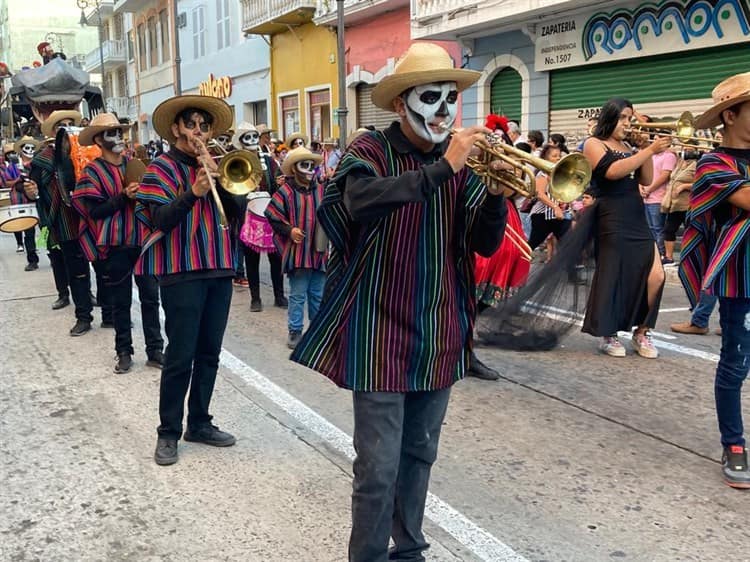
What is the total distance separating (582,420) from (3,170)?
10.4 meters

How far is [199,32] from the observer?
102 feet

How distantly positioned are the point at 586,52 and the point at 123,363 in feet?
36.0

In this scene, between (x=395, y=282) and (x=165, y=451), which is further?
(x=165, y=451)

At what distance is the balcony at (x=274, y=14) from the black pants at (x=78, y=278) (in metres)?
15.8

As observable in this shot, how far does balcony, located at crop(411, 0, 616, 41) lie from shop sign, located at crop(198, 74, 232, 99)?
13.2m

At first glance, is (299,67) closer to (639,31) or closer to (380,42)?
(380,42)

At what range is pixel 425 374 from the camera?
272 centimetres

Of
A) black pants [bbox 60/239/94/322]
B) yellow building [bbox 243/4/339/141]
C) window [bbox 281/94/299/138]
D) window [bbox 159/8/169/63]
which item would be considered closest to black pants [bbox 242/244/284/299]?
black pants [bbox 60/239/94/322]

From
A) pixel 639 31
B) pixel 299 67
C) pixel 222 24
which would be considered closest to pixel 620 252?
pixel 639 31

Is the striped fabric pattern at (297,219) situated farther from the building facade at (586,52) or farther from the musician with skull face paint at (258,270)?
the building facade at (586,52)

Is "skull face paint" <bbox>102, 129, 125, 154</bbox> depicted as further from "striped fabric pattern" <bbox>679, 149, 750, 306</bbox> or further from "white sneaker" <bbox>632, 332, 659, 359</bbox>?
"white sneaker" <bbox>632, 332, 659, 359</bbox>

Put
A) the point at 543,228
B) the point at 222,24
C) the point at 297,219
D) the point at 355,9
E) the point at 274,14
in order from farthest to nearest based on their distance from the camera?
the point at 222,24 → the point at 274,14 → the point at 355,9 → the point at 543,228 → the point at 297,219

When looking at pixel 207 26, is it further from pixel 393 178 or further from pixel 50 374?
pixel 393 178

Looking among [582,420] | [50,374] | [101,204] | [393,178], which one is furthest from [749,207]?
[50,374]
